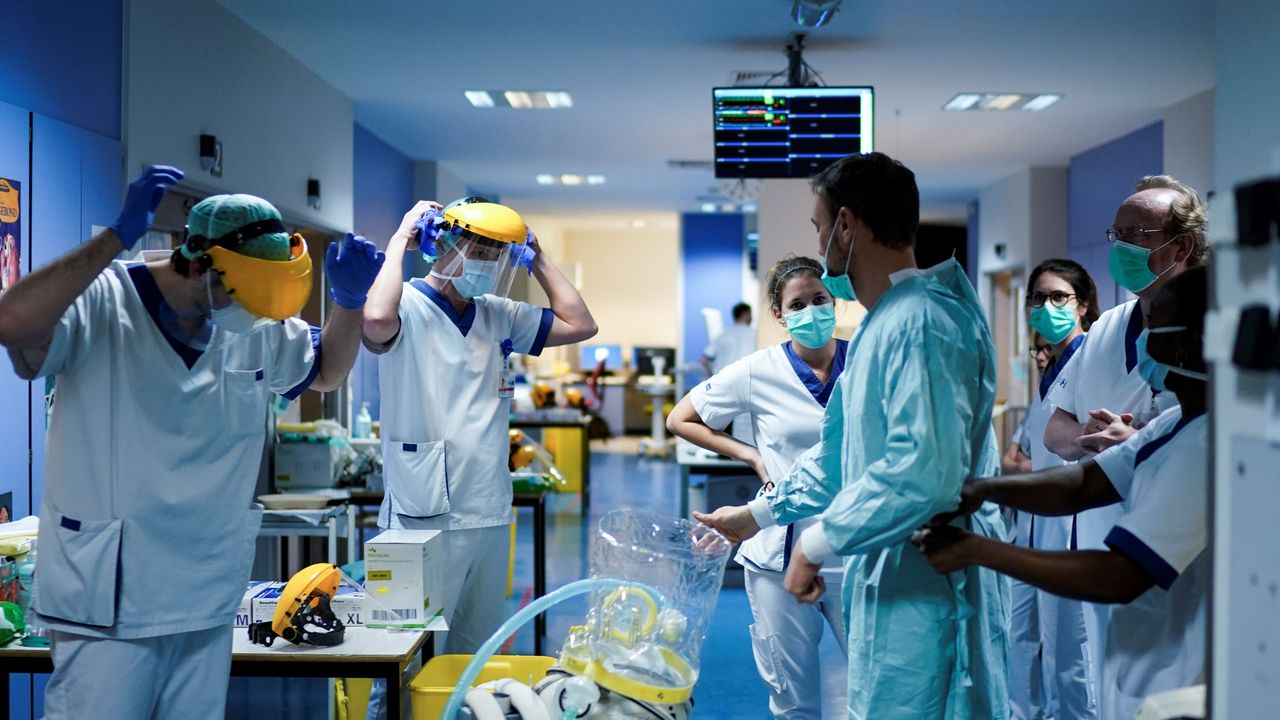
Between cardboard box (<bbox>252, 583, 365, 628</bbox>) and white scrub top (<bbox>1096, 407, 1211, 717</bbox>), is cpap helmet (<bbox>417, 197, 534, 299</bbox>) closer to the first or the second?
cardboard box (<bbox>252, 583, 365, 628</bbox>)

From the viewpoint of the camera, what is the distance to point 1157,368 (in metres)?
1.88

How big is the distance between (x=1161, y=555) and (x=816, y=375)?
140 cm

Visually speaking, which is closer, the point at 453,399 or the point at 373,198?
the point at 453,399

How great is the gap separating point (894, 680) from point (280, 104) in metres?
5.00

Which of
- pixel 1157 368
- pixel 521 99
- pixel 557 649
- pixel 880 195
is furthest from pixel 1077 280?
pixel 521 99

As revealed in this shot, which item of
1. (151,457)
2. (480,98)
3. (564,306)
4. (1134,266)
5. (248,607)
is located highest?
(480,98)

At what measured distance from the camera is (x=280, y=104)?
5.74 m

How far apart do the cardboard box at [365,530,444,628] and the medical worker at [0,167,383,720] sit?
51 centimetres

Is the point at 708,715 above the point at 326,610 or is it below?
below

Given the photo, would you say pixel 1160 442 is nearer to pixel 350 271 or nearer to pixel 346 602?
pixel 350 271

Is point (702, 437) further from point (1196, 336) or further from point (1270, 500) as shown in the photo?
point (1270, 500)

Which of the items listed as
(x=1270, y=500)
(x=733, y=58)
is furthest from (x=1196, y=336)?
(x=733, y=58)

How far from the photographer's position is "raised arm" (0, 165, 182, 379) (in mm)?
1793

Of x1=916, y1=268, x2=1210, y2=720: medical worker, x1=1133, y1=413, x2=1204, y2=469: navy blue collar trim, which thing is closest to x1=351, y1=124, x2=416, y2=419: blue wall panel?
x1=916, y1=268, x2=1210, y2=720: medical worker
